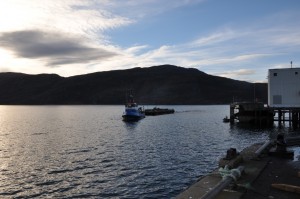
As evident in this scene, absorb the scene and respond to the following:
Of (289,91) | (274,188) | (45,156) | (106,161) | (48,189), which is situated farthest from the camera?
(289,91)

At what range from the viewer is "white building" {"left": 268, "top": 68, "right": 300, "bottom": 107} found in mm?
70312

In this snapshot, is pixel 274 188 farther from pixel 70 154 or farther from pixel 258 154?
pixel 70 154

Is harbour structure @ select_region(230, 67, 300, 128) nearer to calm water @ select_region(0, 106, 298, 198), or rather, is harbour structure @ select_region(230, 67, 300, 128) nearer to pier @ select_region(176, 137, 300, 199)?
calm water @ select_region(0, 106, 298, 198)

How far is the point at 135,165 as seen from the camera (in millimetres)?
32531

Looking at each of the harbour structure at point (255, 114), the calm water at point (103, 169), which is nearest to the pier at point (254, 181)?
the calm water at point (103, 169)

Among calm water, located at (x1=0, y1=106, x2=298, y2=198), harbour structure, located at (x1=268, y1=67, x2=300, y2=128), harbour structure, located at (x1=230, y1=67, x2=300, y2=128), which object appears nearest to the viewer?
calm water, located at (x1=0, y1=106, x2=298, y2=198)

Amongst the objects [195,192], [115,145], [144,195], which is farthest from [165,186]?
[115,145]

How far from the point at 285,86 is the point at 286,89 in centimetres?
91

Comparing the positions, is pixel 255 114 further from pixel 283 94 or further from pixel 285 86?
pixel 285 86

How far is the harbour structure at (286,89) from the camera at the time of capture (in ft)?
230

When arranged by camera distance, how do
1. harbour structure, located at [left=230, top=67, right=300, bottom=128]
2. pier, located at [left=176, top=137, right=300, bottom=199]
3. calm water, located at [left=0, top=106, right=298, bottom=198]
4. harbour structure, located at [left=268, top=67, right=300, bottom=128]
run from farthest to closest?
1. harbour structure, located at [left=230, top=67, right=300, bottom=128]
2. harbour structure, located at [left=268, top=67, right=300, bottom=128]
3. calm water, located at [left=0, top=106, right=298, bottom=198]
4. pier, located at [left=176, top=137, right=300, bottom=199]

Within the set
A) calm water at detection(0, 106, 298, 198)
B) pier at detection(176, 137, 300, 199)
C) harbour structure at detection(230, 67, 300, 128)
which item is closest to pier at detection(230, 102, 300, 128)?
harbour structure at detection(230, 67, 300, 128)

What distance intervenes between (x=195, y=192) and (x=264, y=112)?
68845 millimetres

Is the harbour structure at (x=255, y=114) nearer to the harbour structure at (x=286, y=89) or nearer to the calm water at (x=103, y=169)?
the harbour structure at (x=286, y=89)
